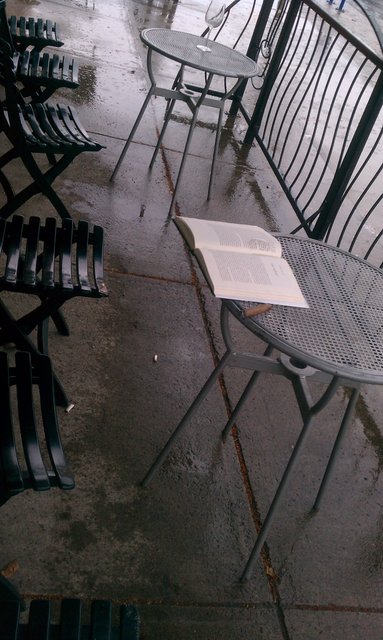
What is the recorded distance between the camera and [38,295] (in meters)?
2.17

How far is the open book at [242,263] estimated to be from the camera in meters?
1.75

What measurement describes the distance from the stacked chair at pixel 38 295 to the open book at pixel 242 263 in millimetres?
502

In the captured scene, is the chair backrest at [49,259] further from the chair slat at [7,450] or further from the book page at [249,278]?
the book page at [249,278]

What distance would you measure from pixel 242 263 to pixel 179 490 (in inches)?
38.2

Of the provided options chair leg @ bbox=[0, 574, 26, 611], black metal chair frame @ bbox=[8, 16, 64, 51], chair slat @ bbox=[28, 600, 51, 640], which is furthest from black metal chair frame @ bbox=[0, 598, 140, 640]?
black metal chair frame @ bbox=[8, 16, 64, 51]

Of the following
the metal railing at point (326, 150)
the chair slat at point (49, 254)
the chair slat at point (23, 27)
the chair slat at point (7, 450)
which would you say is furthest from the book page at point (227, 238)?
the chair slat at point (23, 27)

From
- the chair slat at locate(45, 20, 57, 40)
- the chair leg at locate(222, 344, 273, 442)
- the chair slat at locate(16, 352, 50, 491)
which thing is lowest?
the chair leg at locate(222, 344, 273, 442)

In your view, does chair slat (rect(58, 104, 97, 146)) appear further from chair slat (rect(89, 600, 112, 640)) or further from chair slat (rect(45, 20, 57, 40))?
chair slat (rect(89, 600, 112, 640))

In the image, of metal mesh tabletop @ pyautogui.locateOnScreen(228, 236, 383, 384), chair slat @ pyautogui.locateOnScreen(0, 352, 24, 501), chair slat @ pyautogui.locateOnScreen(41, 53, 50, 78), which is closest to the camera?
chair slat @ pyautogui.locateOnScreen(0, 352, 24, 501)

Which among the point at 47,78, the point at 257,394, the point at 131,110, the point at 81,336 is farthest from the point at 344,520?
the point at 131,110

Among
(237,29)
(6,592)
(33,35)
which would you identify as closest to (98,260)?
(6,592)

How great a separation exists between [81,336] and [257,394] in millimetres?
892

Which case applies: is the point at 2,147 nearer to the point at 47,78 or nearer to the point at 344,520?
the point at 47,78

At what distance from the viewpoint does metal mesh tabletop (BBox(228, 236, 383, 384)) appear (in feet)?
5.64
